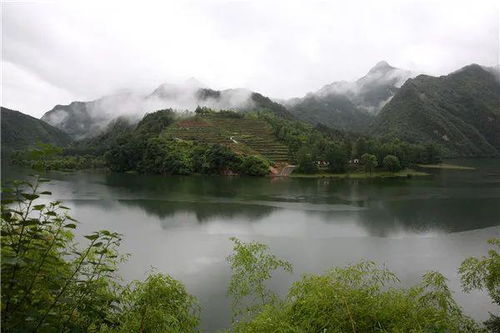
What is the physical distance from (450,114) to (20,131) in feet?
574

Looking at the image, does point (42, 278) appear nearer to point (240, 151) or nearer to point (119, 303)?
point (119, 303)

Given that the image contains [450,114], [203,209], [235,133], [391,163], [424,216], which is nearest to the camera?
[424,216]

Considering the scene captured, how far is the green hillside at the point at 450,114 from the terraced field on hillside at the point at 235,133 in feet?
195

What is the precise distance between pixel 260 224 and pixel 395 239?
31.4 feet

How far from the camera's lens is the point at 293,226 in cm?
2638

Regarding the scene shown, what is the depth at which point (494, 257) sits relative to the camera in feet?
32.6

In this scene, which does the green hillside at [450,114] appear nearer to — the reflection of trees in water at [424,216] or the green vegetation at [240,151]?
the green vegetation at [240,151]

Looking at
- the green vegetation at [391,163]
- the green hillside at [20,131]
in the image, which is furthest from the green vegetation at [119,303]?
the green hillside at [20,131]

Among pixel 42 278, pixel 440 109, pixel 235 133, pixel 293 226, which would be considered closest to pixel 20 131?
pixel 235 133

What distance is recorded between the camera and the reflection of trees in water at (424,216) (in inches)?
1037

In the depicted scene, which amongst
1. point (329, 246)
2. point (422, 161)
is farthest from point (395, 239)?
point (422, 161)

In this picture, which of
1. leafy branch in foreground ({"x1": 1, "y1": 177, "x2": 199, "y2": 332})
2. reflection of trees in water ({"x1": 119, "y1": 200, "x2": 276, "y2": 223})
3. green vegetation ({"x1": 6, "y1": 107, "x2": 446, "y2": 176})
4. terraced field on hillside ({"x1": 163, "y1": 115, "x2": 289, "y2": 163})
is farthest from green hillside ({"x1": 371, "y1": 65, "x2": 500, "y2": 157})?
leafy branch in foreground ({"x1": 1, "y1": 177, "x2": 199, "y2": 332})

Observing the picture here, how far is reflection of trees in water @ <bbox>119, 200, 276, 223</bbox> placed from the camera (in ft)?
98.6

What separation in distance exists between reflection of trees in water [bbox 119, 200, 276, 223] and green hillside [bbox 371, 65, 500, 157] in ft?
342
